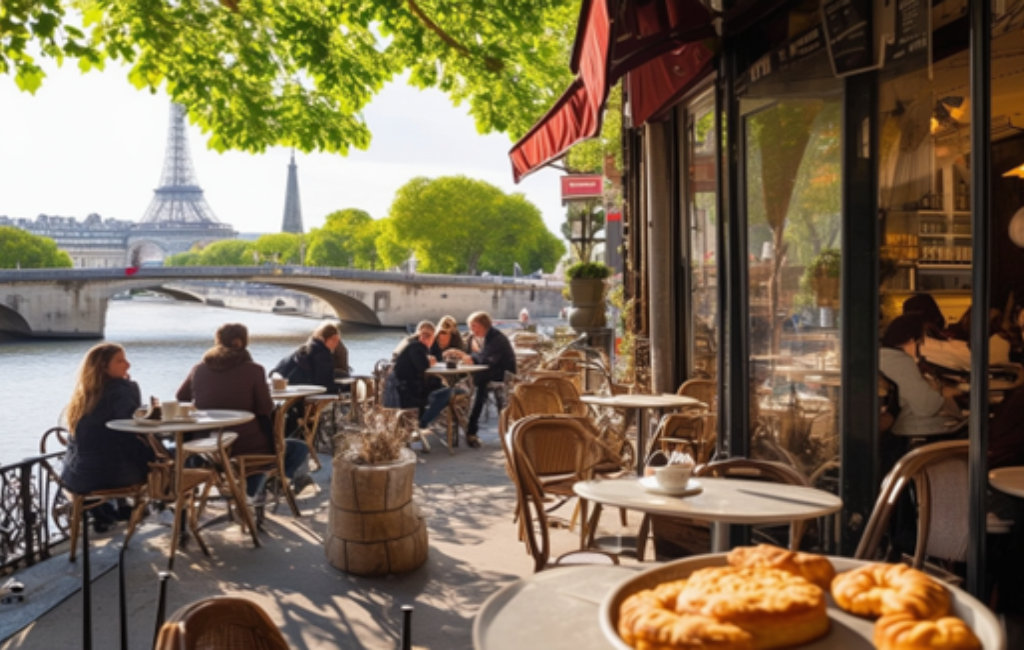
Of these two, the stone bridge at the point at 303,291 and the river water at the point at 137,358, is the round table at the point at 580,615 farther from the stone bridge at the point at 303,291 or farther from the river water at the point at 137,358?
the stone bridge at the point at 303,291

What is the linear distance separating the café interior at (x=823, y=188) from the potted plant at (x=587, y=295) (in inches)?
296

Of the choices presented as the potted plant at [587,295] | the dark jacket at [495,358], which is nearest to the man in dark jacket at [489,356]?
the dark jacket at [495,358]

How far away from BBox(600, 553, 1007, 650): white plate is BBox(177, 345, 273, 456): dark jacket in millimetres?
4595

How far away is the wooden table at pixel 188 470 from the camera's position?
517 cm

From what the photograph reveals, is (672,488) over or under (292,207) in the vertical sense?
under

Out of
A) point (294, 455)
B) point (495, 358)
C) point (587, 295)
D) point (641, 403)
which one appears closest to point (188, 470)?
point (294, 455)

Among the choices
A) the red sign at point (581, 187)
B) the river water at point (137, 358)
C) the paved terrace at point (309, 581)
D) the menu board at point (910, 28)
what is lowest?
the river water at point (137, 358)

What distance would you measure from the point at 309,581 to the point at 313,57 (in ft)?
16.0

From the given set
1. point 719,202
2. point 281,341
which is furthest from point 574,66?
point 281,341

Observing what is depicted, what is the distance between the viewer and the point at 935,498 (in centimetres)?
328

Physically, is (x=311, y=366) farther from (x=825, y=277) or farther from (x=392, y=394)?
(x=825, y=277)

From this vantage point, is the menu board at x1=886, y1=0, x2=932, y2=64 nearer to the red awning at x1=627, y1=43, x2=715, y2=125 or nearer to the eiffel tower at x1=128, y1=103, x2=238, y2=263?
the red awning at x1=627, y1=43, x2=715, y2=125

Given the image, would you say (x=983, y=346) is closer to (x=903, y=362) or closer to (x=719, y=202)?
(x=903, y=362)

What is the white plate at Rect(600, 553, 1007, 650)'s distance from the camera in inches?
61.1
